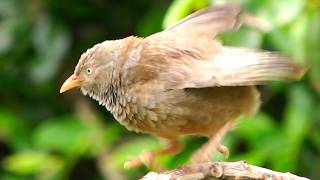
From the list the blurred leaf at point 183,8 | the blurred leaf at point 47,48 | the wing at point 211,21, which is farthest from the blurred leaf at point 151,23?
the wing at point 211,21

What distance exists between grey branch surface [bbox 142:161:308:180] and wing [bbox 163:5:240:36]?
0.64 meters

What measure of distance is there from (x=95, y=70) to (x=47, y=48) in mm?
1830

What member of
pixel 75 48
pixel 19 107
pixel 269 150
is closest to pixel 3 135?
pixel 19 107

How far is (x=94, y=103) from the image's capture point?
548 cm

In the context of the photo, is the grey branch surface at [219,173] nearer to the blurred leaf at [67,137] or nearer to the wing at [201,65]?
the wing at [201,65]

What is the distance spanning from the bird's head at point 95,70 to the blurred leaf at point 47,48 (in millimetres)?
1726

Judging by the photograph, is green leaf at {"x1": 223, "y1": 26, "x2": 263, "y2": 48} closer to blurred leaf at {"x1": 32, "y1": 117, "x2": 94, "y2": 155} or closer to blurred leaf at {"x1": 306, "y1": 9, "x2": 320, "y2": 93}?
blurred leaf at {"x1": 306, "y1": 9, "x2": 320, "y2": 93}

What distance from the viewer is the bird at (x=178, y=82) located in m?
3.28

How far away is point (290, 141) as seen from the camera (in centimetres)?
454

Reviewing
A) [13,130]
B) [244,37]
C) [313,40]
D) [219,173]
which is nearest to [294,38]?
[313,40]

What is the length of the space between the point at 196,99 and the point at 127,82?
10.2 inches

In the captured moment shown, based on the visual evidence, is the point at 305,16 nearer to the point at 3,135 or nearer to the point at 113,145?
the point at 113,145

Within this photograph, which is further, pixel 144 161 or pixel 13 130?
pixel 13 130

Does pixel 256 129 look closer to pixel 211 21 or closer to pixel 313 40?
pixel 313 40
